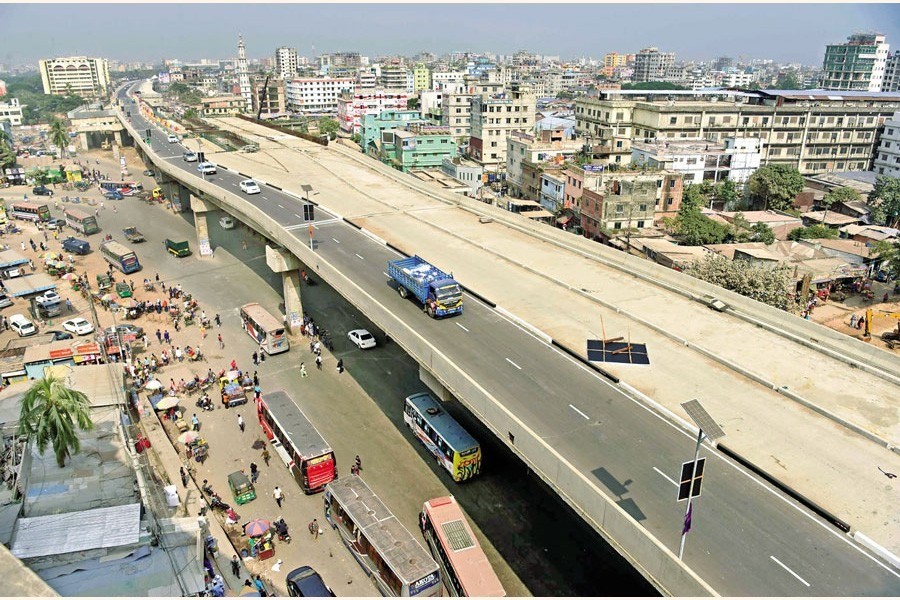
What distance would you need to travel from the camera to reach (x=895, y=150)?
94.7m

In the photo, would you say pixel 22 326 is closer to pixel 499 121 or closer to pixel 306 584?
pixel 306 584

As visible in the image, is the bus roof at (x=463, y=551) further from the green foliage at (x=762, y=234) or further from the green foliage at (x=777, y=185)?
the green foliage at (x=777, y=185)

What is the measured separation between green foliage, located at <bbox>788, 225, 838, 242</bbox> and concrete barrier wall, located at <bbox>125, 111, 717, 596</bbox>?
53.9m

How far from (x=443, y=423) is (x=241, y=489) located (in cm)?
1052

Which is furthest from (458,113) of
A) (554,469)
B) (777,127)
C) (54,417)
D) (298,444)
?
(554,469)

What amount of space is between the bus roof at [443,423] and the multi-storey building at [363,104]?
136 meters

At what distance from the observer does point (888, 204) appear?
70562 millimetres

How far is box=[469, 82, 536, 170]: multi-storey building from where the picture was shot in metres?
116

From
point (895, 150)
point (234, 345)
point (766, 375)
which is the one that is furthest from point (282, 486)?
point (895, 150)

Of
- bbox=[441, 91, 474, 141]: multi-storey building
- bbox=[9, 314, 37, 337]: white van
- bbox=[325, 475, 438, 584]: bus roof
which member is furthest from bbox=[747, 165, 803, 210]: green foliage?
bbox=[9, 314, 37, 337]: white van

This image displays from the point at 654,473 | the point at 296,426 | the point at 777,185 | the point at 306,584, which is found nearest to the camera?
the point at 654,473

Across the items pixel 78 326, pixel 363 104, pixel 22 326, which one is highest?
pixel 363 104

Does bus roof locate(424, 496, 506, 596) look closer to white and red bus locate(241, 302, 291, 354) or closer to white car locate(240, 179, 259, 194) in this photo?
white and red bus locate(241, 302, 291, 354)

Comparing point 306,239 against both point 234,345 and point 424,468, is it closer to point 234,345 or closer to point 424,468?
point 234,345
